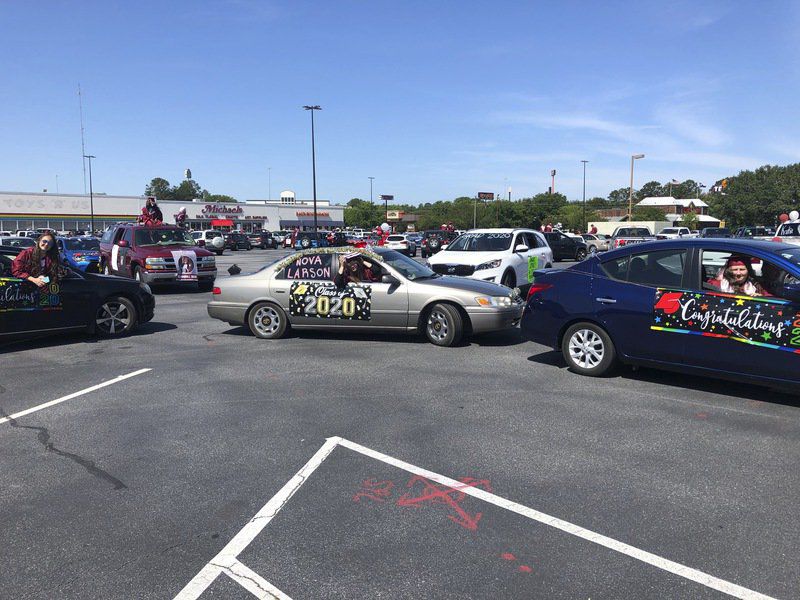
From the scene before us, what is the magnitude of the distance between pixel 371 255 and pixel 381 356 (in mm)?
1755

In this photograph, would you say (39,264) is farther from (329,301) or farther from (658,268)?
(658,268)

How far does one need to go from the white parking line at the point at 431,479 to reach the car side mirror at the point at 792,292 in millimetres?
3454

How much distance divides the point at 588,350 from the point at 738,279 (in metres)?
1.74

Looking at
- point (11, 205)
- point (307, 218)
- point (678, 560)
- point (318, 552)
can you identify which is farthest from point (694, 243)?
point (307, 218)

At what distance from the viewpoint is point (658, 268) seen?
6730 mm

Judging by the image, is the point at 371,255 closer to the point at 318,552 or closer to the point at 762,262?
the point at 762,262

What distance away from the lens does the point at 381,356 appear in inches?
333

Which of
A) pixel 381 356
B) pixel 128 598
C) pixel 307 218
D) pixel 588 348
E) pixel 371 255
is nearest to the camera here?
pixel 128 598

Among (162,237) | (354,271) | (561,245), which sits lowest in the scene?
(561,245)

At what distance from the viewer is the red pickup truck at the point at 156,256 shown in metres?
16.4

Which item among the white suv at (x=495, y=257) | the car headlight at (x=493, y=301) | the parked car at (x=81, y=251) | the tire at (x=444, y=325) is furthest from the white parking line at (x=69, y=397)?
the parked car at (x=81, y=251)

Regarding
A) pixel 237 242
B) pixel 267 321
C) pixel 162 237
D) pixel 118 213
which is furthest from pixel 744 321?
pixel 118 213

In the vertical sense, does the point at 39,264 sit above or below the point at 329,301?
above

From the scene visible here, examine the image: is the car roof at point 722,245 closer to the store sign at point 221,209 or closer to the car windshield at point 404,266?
the car windshield at point 404,266
